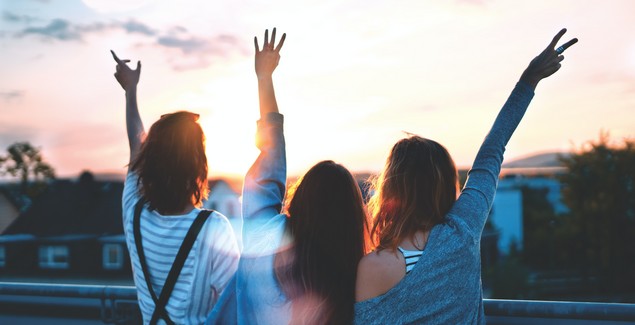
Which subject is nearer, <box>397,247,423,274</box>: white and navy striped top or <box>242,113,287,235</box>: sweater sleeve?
<box>397,247,423,274</box>: white and navy striped top

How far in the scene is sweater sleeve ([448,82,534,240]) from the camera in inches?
77.5

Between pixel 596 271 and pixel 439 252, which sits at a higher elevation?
pixel 439 252

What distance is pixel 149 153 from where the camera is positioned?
7.90 ft

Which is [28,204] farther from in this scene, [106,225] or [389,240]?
[389,240]

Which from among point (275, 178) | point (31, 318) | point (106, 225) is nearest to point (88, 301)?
point (31, 318)

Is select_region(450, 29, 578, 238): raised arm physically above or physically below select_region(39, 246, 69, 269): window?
above

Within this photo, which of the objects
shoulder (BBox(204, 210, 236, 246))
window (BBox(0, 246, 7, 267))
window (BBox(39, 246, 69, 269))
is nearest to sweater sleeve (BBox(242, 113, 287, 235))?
shoulder (BBox(204, 210, 236, 246))

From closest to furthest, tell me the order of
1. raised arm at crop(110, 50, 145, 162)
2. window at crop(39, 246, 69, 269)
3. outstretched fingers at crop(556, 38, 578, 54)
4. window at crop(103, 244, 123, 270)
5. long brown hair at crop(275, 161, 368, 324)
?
long brown hair at crop(275, 161, 368, 324) → outstretched fingers at crop(556, 38, 578, 54) → raised arm at crop(110, 50, 145, 162) → window at crop(103, 244, 123, 270) → window at crop(39, 246, 69, 269)

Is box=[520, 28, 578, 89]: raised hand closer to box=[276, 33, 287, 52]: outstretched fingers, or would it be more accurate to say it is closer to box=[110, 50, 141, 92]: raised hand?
box=[276, 33, 287, 52]: outstretched fingers

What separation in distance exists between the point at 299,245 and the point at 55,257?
38.2 meters

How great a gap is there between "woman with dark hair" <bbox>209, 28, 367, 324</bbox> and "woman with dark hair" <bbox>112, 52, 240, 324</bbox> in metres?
0.22

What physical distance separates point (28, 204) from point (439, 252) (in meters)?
40.6

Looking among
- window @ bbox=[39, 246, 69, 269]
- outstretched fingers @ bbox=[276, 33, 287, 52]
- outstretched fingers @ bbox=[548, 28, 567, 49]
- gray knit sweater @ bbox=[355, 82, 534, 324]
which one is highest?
outstretched fingers @ bbox=[276, 33, 287, 52]

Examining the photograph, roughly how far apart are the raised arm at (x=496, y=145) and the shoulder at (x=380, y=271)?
24 centimetres
